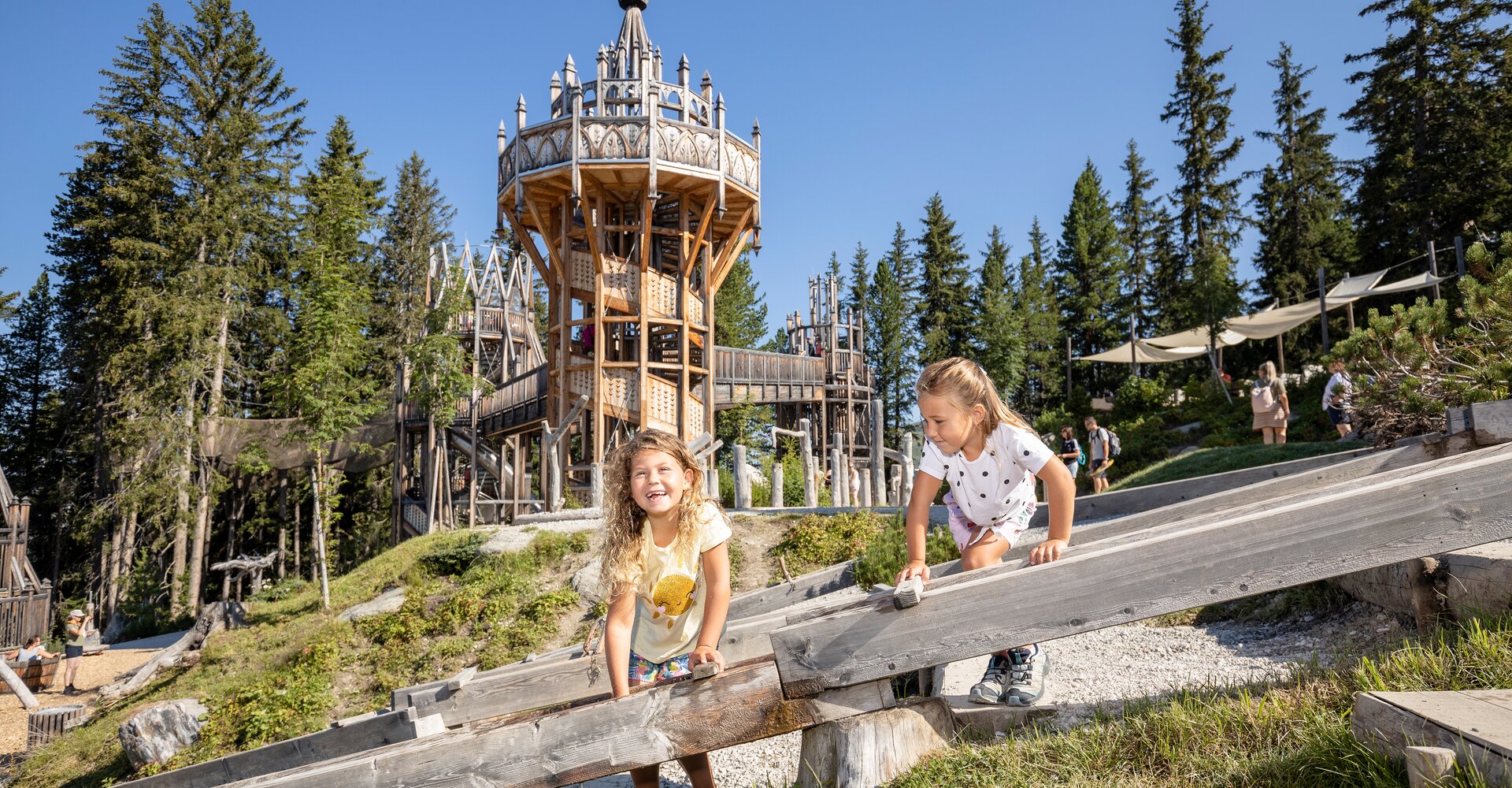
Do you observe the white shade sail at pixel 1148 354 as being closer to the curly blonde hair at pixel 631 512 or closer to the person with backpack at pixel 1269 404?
the person with backpack at pixel 1269 404

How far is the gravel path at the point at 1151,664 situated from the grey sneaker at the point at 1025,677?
129 mm

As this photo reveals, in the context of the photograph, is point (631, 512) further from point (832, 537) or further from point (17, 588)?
point (17, 588)

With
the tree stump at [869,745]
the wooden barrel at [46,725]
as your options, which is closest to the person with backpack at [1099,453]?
the tree stump at [869,745]

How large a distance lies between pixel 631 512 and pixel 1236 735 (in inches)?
97.9

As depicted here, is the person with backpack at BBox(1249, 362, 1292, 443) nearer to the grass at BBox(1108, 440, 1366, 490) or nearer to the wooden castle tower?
the grass at BBox(1108, 440, 1366, 490)

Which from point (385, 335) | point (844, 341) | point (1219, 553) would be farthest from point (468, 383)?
point (844, 341)

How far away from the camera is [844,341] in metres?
44.7

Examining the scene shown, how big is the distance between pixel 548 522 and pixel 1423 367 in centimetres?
1310

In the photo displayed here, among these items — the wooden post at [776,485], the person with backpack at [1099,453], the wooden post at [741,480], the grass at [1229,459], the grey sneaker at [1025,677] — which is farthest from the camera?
the wooden post at [776,485]

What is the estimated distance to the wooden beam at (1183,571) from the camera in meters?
3.02

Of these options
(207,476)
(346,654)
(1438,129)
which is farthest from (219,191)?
(1438,129)

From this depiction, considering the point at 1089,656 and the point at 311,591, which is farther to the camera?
the point at 311,591

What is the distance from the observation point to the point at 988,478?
4.22 meters

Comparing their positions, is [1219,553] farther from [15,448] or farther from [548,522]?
[15,448]
